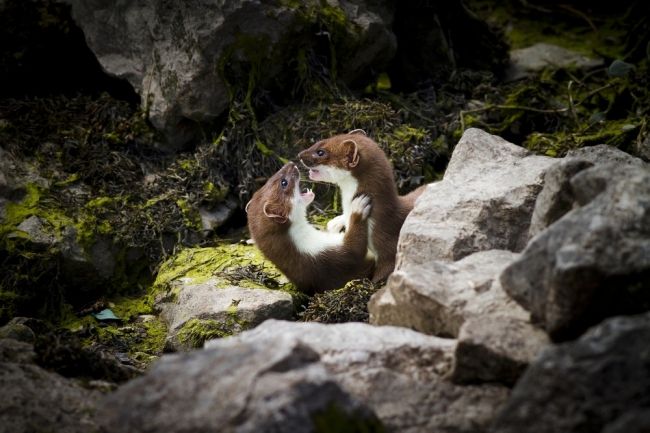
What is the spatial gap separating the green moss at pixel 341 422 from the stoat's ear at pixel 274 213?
10.5 ft

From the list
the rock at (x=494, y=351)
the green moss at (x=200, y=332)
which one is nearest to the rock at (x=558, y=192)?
the rock at (x=494, y=351)

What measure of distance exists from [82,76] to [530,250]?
18.8 feet

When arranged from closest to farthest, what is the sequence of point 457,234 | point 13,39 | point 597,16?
point 457,234
point 13,39
point 597,16

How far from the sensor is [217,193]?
6.81 meters

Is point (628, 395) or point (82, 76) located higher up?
point (82, 76)

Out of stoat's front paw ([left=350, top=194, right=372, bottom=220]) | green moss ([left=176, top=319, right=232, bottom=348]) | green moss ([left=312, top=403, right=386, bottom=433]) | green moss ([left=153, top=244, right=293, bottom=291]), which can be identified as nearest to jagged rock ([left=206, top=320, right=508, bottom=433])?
green moss ([left=312, top=403, right=386, bottom=433])

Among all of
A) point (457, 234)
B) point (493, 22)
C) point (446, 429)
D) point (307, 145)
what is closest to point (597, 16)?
point (493, 22)

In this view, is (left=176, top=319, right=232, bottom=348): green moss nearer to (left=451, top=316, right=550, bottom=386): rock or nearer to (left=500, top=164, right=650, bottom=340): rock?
(left=451, top=316, right=550, bottom=386): rock

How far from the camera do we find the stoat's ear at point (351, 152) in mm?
5914

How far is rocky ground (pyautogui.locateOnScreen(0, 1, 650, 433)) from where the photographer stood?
2820 mm

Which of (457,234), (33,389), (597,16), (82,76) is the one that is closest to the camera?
(33,389)

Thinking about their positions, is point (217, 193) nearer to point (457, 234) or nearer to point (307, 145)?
point (307, 145)

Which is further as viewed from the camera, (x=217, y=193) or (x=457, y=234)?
(x=217, y=193)

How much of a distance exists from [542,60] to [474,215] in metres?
4.69
